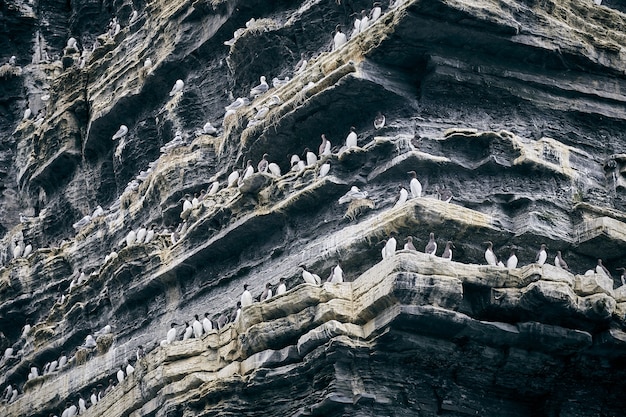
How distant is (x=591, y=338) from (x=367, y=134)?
787 cm

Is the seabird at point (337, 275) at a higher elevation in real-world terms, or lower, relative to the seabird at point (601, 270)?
higher

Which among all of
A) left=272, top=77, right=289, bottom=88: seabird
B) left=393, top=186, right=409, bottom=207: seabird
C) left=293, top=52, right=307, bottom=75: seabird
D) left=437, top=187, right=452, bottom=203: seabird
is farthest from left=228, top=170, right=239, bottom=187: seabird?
left=437, top=187, right=452, bottom=203: seabird

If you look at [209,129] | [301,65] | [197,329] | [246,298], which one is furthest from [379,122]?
[209,129]

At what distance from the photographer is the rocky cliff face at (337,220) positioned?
30.4 meters

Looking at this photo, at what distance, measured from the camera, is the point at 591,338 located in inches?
1206

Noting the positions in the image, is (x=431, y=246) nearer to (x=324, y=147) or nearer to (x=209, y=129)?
(x=324, y=147)

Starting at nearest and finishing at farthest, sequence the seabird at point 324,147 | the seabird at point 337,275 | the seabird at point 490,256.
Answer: the seabird at point 490,256
the seabird at point 337,275
the seabird at point 324,147

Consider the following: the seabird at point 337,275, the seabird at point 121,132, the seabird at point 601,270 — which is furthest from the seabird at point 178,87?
the seabird at point 601,270

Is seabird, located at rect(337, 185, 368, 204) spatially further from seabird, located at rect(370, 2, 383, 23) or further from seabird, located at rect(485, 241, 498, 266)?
seabird, located at rect(370, 2, 383, 23)

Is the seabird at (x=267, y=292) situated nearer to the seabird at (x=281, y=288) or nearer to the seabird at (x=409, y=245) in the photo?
the seabird at (x=281, y=288)

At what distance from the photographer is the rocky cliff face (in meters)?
30.4

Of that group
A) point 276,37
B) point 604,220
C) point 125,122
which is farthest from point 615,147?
point 125,122

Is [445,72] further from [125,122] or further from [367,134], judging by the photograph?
[125,122]

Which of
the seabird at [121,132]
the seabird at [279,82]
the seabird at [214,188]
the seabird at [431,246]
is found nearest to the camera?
the seabird at [431,246]
